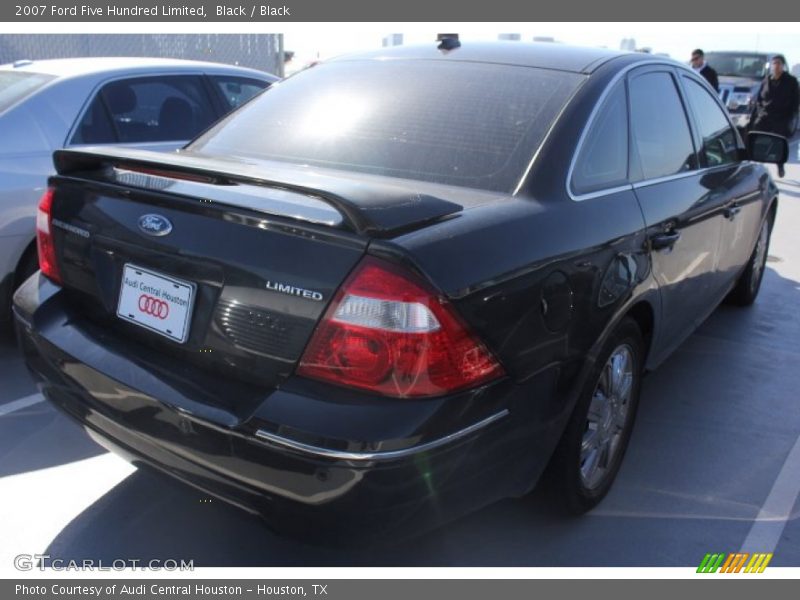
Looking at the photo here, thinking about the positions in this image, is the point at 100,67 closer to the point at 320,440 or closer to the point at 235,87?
the point at 235,87

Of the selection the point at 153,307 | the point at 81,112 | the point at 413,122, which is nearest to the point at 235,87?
the point at 81,112

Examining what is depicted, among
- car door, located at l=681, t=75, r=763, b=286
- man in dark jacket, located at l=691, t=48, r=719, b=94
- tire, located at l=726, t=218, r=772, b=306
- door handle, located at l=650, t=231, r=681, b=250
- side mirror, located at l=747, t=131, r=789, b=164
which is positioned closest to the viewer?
door handle, located at l=650, t=231, r=681, b=250

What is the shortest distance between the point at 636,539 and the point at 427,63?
6.64ft

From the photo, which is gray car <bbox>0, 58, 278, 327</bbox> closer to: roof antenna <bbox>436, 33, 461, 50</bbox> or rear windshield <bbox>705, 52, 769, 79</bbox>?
roof antenna <bbox>436, 33, 461, 50</bbox>

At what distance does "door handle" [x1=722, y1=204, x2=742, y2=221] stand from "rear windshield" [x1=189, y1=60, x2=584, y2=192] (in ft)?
4.87

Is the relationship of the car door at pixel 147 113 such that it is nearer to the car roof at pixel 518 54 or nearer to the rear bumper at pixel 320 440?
the car roof at pixel 518 54

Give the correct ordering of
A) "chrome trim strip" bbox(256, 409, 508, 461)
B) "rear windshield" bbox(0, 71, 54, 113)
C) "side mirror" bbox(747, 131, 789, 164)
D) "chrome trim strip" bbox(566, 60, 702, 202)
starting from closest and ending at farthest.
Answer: "chrome trim strip" bbox(256, 409, 508, 461), "chrome trim strip" bbox(566, 60, 702, 202), "rear windshield" bbox(0, 71, 54, 113), "side mirror" bbox(747, 131, 789, 164)

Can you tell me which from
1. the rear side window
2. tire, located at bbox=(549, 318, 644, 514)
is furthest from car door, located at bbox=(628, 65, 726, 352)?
tire, located at bbox=(549, 318, 644, 514)

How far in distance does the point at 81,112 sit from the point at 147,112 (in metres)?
0.51

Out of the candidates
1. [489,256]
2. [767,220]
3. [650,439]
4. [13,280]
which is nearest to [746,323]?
[767,220]

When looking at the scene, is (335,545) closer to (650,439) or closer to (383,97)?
(383,97)

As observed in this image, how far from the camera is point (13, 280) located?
3947 millimetres

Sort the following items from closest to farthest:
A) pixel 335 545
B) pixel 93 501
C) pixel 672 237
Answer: pixel 335 545 → pixel 93 501 → pixel 672 237

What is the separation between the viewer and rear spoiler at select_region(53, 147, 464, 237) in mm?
1961
